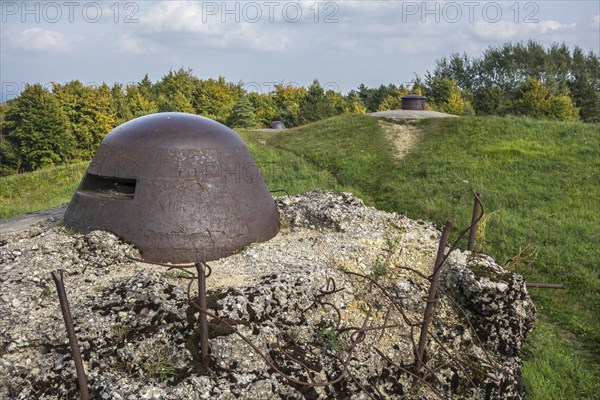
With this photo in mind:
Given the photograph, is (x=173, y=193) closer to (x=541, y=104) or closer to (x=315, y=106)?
(x=315, y=106)

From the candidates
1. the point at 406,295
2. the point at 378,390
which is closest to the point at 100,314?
the point at 378,390

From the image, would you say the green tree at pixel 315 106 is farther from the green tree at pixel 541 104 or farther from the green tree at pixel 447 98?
the green tree at pixel 541 104

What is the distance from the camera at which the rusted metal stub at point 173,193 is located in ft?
17.8

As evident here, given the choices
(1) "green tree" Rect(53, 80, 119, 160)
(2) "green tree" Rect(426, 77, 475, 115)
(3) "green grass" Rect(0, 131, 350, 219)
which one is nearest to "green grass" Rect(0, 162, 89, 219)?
(3) "green grass" Rect(0, 131, 350, 219)

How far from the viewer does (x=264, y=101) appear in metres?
44.5

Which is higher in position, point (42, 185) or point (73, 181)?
point (73, 181)

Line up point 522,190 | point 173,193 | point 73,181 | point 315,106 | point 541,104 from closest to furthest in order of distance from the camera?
point 173,193 → point 522,190 → point 73,181 → point 541,104 → point 315,106

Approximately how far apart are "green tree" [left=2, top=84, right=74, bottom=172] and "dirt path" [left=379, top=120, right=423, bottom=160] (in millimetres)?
24774

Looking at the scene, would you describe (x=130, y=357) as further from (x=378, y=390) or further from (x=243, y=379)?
(x=378, y=390)

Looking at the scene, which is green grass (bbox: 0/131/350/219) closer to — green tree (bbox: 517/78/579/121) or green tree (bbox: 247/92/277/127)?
green tree (bbox: 247/92/277/127)

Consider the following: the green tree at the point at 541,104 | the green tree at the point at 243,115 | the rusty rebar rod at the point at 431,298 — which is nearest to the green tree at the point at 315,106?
the green tree at the point at 243,115

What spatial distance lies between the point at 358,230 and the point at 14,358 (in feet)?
14.2

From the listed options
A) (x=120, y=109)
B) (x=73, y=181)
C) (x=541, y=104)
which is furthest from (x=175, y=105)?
(x=541, y=104)

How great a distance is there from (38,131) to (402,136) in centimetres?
2732
